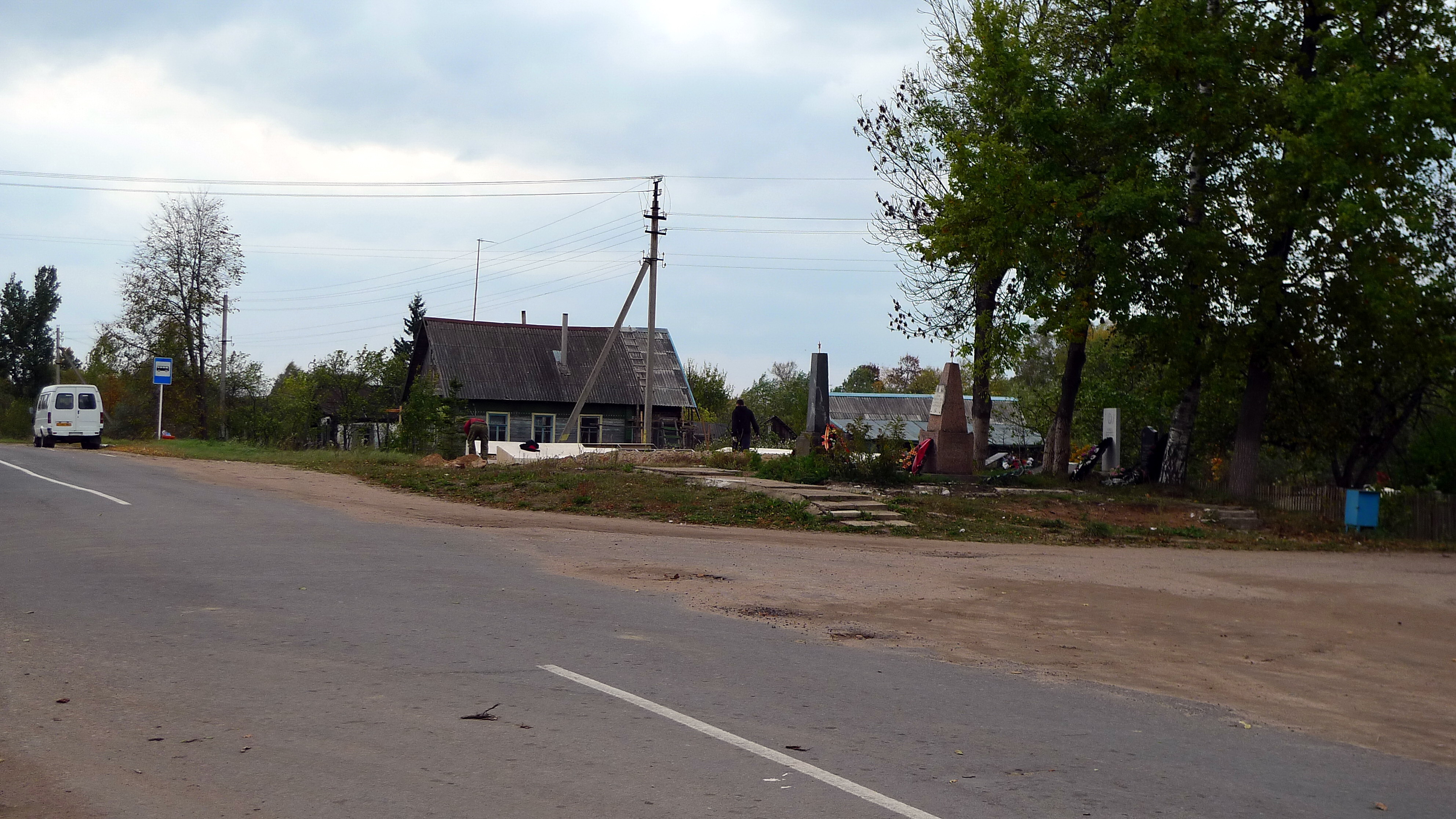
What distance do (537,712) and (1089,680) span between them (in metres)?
4.19

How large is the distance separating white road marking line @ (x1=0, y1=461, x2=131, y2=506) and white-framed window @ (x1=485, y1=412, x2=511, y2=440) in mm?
25579

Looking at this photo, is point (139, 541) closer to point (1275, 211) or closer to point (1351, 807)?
point (1351, 807)

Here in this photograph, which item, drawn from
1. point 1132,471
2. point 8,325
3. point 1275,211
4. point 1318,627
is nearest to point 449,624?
point 1318,627

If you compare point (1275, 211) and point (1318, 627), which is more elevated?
point (1275, 211)

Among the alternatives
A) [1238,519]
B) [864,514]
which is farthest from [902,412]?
[864,514]

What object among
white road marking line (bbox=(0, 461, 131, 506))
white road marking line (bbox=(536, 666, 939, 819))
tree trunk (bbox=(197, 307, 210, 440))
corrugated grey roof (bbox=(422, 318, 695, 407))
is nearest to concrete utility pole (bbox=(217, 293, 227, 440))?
tree trunk (bbox=(197, 307, 210, 440))

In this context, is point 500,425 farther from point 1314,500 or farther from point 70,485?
point 1314,500

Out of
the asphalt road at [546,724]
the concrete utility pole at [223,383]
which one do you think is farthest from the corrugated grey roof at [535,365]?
the asphalt road at [546,724]

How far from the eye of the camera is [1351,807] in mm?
5570

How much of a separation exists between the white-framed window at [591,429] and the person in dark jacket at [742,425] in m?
20.2

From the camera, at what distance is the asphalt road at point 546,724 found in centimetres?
514

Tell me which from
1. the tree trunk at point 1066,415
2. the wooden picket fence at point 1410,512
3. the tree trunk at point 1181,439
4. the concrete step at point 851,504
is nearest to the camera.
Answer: the concrete step at point 851,504

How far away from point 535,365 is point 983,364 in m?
27.7

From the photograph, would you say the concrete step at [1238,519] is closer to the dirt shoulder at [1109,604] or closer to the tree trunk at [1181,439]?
the dirt shoulder at [1109,604]
